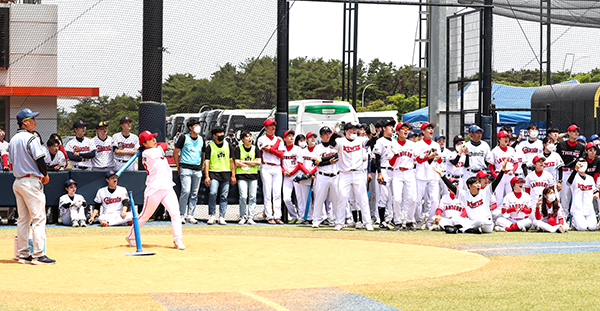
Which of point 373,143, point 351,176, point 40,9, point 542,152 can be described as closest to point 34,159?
point 351,176

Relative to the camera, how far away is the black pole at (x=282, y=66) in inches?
608

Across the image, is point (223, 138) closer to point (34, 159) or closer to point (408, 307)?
point (34, 159)

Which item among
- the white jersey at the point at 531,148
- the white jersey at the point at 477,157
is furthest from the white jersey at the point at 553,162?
the white jersey at the point at 477,157

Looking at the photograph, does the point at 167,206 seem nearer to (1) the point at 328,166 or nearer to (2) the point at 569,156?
(1) the point at 328,166

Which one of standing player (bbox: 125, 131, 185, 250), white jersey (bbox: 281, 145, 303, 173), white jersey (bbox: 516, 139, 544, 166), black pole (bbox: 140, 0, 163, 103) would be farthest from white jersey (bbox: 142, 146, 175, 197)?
white jersey (bbox: 516, 139, 544, 166)

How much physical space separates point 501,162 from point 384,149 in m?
3.20

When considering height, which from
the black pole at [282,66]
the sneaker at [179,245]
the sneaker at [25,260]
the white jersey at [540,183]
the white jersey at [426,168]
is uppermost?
the black pole at [282,66]

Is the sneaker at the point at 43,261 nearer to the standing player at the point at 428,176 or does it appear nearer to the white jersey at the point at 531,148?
the standing player at the point at 428,176

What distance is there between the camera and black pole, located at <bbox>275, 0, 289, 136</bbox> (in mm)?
15445

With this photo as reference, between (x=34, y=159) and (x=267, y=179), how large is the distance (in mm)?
6761

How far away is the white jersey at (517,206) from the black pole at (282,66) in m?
5.19

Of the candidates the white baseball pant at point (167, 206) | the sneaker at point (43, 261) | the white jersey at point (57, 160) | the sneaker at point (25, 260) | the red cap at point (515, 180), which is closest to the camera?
the sneaker at point (43, 261)

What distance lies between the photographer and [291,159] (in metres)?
15.1

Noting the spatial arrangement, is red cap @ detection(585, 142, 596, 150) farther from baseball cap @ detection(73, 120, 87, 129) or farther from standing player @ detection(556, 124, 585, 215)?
baseball cap @ detection(73, 120, 87, 129)
